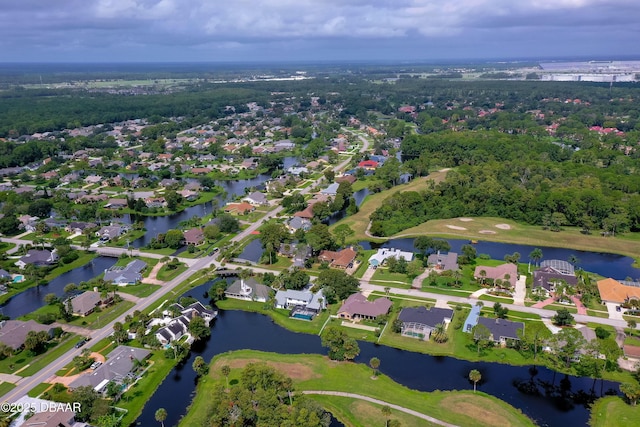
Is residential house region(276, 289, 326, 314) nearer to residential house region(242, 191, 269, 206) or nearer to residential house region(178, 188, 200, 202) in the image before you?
residential house region(242, 191, 269, 206)

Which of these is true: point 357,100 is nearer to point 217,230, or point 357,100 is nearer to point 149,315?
point 217,230

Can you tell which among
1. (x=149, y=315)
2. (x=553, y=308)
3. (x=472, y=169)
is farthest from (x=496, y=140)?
(x=149, y=315)

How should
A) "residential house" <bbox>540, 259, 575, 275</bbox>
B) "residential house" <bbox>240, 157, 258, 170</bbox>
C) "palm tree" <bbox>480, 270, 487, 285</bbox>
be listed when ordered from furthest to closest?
1. "residential house" <bbox>240, 157, 258, 170</bbox>
2. "residential house" <bbox>540, 259, 575, 275</bbox>
3. "palm tree" <bbox>480, 270, 487, 285</bbox>

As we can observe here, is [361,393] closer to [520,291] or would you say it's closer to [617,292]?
[520,291]

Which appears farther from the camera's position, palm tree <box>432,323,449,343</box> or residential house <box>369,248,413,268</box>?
residential house <box>369,248,413,268</box>

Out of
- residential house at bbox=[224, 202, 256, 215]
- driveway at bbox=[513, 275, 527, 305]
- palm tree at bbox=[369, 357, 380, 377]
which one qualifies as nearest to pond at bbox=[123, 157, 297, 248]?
residential house at bbox=[224, 202, 256, 215]

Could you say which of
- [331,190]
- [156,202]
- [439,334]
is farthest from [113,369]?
[331,190]
